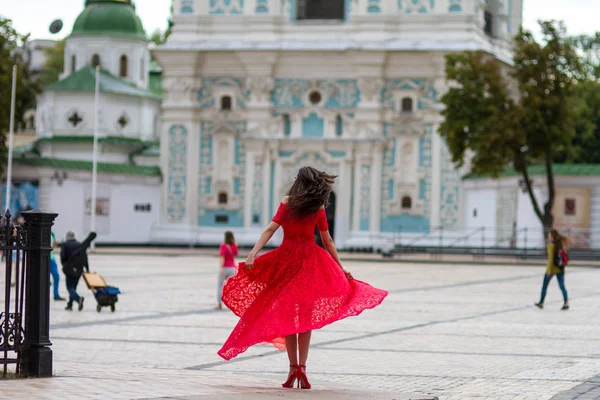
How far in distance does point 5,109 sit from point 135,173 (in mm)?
8108

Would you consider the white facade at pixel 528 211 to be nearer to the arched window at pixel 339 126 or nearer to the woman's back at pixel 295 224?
the arched window at pixel 339 126

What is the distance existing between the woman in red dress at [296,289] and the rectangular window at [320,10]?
50.6m

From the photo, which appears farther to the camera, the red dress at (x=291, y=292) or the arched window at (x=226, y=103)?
the arched window at (x=226, y=103)

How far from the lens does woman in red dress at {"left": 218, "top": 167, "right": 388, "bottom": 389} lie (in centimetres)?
1038

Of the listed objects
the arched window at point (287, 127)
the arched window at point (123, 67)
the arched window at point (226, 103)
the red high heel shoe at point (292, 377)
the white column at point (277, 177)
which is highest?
the arched window at point (123, 67)

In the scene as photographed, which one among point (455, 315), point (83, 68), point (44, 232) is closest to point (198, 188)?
point (83, 68)

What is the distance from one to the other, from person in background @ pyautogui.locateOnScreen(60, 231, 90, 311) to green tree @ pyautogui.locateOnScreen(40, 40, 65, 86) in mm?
78541

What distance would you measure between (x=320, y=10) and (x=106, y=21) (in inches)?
840

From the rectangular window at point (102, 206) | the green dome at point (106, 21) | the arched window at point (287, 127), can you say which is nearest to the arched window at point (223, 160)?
the arched window at point (287, 127)

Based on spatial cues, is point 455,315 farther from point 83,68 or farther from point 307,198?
point 83,68

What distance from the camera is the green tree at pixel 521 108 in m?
48.9

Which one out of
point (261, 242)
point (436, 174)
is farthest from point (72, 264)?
point (436, 174)

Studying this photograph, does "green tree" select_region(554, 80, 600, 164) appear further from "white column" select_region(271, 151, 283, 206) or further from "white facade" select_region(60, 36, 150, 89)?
"white facade" select_region(60, 36, 150, 89)

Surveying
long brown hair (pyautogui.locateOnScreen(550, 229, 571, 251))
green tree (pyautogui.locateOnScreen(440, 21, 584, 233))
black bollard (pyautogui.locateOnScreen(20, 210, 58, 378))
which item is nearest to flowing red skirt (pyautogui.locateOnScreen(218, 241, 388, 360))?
black bollard (pyautogui.locateOnScreen(20, 210, 58, 378))
